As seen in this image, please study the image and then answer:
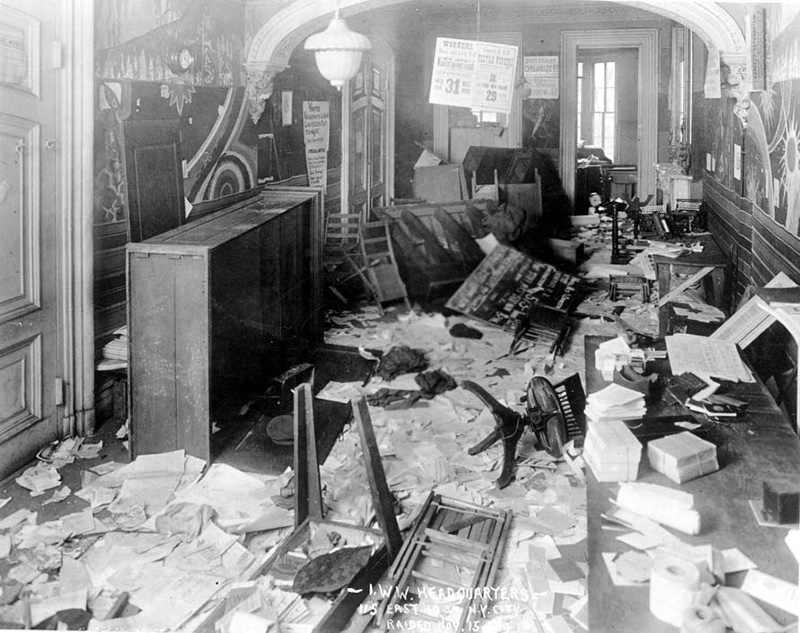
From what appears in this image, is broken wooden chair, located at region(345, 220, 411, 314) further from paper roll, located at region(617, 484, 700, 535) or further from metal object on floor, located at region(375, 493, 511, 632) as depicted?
paper roll, located at region(617, 484, 700, 535)

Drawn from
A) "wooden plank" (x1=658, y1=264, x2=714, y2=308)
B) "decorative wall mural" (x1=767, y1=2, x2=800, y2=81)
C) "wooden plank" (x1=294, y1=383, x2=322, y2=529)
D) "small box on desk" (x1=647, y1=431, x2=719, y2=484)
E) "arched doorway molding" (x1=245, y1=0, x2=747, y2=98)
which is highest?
"arched doorway molding" (x1=245, y1=0, x2=747, y2=98)

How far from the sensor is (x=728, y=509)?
2.33 meters

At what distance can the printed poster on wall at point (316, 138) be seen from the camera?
27.1 ft

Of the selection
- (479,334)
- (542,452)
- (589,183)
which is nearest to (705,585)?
(542,452)

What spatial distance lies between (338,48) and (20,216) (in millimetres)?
2275

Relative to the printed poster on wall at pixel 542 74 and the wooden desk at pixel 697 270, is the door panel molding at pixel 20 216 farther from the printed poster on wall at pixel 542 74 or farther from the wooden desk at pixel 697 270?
the printed poster on wall at pixel 542 74

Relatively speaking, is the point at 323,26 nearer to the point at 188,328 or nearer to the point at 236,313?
the point at 236,313

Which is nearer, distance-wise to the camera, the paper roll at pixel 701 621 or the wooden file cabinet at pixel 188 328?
the paper roll at pixel 701 621

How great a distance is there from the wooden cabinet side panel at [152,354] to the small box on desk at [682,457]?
2.79 metres

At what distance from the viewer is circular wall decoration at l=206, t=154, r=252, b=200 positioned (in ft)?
19.9

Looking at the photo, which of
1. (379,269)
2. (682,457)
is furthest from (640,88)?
(682,457)

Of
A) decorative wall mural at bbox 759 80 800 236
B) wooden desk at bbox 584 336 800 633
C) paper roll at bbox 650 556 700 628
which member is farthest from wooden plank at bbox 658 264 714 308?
paper roll at bbox 650 556 700 628

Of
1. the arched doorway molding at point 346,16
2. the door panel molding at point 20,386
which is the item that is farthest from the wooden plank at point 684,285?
the door panel molding at point 20,386

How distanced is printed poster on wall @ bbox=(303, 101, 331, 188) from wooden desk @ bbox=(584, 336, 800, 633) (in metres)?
6.00
